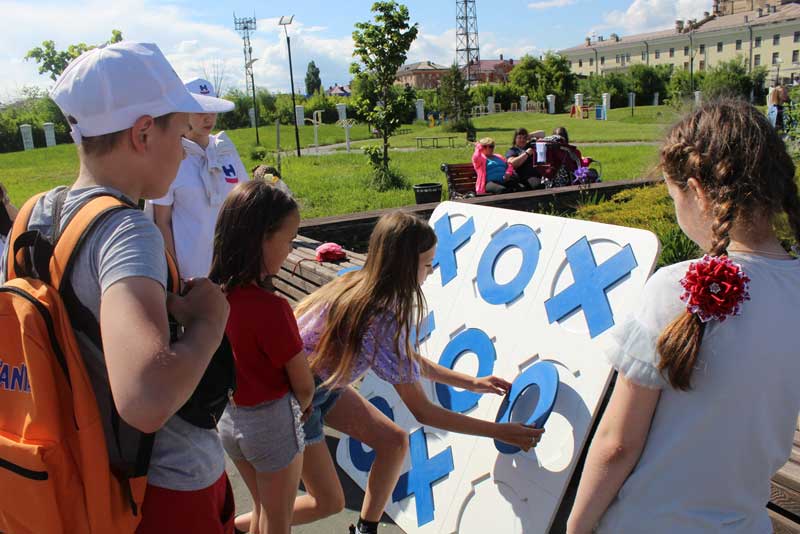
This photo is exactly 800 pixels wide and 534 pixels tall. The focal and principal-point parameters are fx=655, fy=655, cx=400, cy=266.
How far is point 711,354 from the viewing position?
1412 mm

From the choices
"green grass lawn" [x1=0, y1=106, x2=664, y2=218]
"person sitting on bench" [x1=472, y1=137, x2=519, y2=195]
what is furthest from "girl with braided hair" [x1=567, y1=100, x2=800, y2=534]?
"person sitting on bench" [x1=472, y1=137, x2=519, y2=195]

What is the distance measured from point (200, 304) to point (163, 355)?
0.69ft

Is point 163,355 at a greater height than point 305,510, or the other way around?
point 163,355

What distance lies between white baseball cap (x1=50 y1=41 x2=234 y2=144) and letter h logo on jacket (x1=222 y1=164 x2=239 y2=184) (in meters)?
2.45

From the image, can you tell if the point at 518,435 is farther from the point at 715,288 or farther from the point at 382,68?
the point at 382,68

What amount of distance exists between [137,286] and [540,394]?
1.81 meters

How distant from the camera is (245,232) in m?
2.26

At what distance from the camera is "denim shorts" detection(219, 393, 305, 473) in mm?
2273

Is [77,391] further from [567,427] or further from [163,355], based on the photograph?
[567,427]

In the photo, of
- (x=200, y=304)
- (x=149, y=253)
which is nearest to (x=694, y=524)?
(x=200, y=304)

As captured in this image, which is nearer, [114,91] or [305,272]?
[114,91]

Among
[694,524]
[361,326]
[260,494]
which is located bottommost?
[260,494]

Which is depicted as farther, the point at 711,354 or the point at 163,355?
the point at 711,354

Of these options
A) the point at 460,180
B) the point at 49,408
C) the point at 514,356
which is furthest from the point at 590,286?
the point at 460,180
